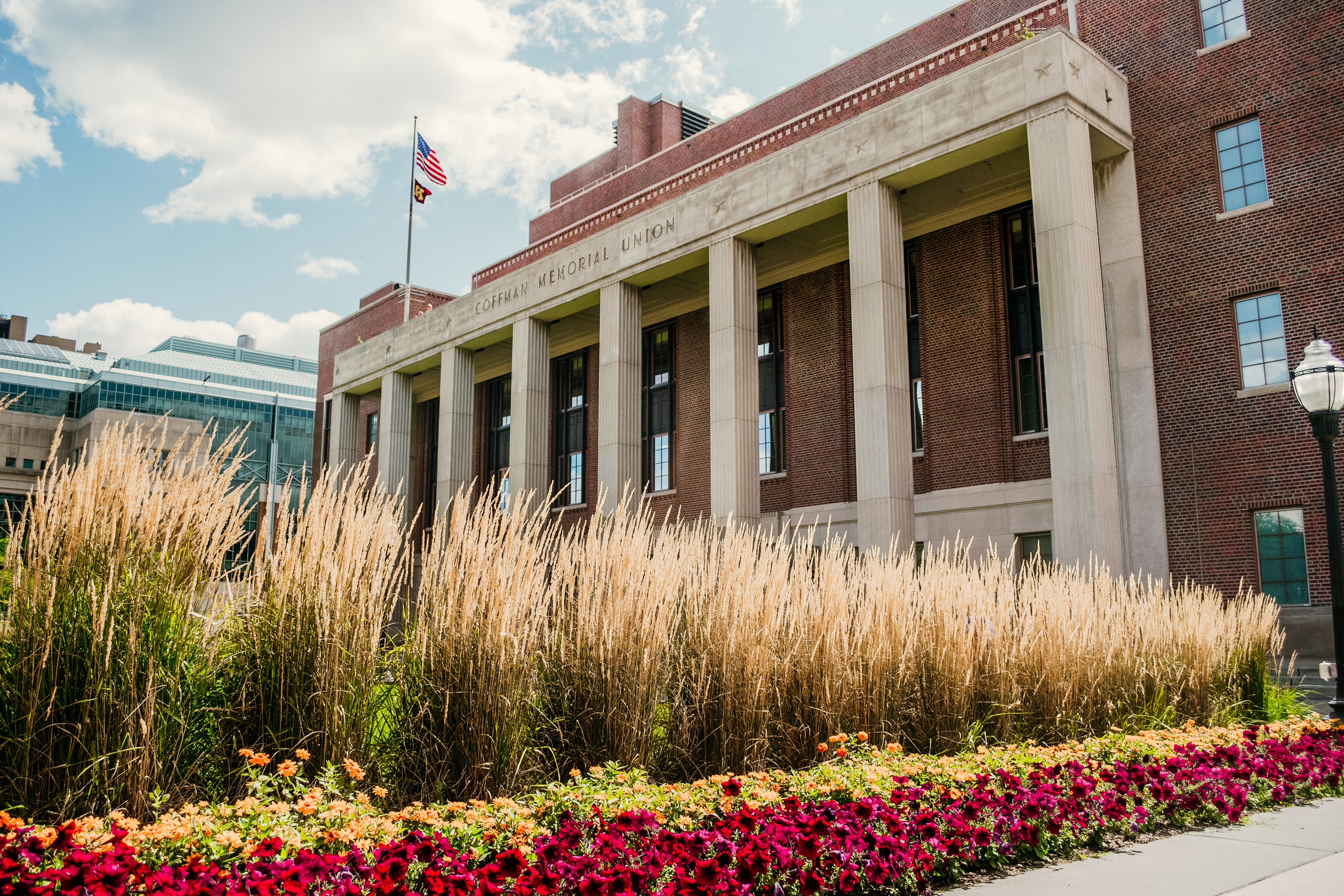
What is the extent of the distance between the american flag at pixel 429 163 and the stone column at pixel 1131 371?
71.8 ft

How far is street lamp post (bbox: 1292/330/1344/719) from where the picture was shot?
954 centimetres

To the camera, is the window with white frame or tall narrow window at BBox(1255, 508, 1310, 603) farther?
the window with white frame

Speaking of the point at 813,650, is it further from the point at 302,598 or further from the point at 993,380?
the point at 993,380

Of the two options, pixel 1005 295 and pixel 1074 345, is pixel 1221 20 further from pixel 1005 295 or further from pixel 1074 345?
pixel 1074 345

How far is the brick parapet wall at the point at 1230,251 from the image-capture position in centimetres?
1605

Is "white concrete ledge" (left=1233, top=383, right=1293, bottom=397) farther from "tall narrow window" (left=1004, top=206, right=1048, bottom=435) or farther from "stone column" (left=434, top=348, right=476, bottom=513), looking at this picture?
"stone column" (left=434, top=348, right=476, bottom=513)

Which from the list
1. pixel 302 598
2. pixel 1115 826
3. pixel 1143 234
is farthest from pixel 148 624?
pixel 1143 234

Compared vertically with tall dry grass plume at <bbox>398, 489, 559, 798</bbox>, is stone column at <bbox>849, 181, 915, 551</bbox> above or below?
above

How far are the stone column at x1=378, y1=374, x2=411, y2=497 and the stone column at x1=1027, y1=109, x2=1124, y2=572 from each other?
21779mm

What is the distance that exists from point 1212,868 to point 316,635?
481 centimetres

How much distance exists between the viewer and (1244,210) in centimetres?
1686

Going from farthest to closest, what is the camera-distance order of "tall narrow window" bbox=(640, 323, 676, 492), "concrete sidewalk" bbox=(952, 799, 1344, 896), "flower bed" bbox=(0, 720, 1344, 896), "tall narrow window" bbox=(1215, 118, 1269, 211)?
"tall narrow window" bbox=(640, 323, 676, 492), "tall narrow window" bbox=(1215, 118, 1269, 211), "concrete sidewalk" bbox=(952, 799, 1344, 896), "flower bed" bbox=(0, 720, 1344, 896)

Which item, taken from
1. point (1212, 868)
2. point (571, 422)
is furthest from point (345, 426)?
point (1212, 868)

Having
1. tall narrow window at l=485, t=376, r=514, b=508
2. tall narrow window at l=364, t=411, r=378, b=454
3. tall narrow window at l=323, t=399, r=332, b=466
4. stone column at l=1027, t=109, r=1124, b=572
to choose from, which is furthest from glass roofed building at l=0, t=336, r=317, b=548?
stone column at l=1027, t=109, r=1124, b=572
